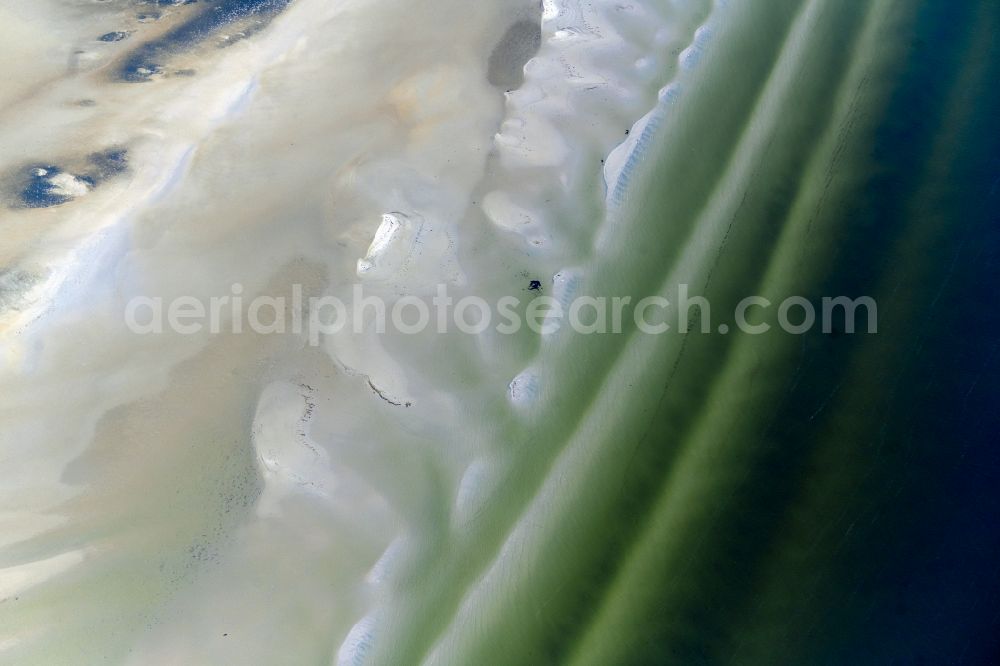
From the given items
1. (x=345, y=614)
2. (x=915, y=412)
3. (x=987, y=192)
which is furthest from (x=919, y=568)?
(x=345, y=614)

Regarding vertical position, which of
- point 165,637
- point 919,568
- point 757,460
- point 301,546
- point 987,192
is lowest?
point 165,637

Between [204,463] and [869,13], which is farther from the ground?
[869,13]

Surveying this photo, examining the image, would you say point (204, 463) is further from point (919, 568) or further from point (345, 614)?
point (919, 568)

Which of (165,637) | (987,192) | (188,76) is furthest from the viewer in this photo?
(188,76)

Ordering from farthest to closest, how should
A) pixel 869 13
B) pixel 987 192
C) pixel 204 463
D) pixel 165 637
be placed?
pixel 869 13 → pixel 987 192 → pixel 204 463 → pixel 165 637

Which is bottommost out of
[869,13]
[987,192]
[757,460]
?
[757,460]

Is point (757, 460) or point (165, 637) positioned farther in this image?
point (757, 460)

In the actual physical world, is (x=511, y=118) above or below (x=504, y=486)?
above

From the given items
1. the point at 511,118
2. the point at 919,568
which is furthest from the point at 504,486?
the point at 511,118

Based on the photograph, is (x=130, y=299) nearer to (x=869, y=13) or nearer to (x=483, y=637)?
(x=483, y=637)
